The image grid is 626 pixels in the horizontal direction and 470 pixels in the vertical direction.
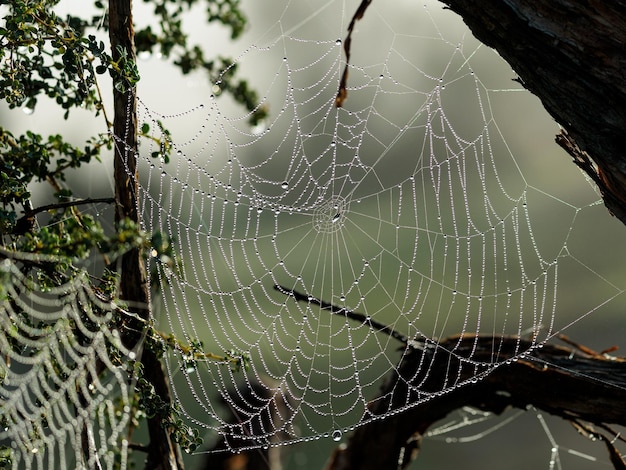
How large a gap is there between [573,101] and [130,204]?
1.45 meters

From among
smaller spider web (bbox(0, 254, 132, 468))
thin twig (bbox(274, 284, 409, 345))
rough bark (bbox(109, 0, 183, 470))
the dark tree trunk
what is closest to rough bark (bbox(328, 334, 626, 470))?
the dark tree trunk

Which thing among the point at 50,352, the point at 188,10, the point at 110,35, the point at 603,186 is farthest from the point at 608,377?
the point at 188,10

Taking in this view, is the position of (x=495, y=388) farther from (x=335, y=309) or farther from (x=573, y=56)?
(x=573, y=56)

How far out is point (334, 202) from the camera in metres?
3.69

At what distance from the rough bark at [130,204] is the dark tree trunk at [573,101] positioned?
79cm

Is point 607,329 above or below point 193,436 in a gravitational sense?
above

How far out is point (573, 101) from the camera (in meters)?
2.22

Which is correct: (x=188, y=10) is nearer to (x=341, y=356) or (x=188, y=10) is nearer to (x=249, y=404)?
(x=249, y=404)

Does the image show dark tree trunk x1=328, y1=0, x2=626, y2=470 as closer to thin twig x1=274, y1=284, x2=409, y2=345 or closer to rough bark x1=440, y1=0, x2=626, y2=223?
rough bark x1=440, y1=0, x2=626, y2=223

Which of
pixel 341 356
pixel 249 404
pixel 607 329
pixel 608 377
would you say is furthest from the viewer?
pixel 341 356

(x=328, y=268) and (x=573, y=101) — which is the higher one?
(x=328, y=268)

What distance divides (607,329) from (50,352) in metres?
8.01

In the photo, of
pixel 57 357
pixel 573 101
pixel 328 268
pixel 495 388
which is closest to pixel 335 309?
pixel 495 388

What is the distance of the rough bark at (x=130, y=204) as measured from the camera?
2.70 meters
